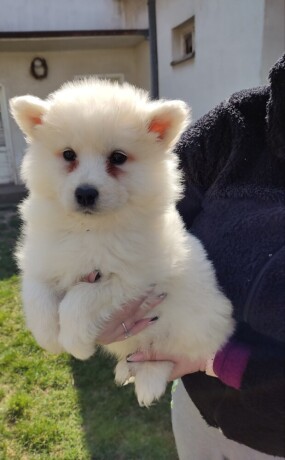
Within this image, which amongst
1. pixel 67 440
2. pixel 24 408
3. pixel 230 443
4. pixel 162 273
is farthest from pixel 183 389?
pixel 24 408

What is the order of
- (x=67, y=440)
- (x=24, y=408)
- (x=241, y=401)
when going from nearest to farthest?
(x=241, y=401) < (x=67, y=440) < (x=24, y=408)

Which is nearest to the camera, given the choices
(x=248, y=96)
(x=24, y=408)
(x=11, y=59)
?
(x=248, y=96)

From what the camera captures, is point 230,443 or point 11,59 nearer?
point 230,443

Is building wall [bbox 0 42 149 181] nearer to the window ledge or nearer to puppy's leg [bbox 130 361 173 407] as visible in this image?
the window ledge

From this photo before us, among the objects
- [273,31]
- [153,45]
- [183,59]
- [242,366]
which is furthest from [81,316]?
[153,45]

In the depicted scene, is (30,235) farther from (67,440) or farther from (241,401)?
(67,440)

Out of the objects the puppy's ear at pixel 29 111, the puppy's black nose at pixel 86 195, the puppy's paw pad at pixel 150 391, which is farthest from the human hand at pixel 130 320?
the puppy's ear at pixel 29 111

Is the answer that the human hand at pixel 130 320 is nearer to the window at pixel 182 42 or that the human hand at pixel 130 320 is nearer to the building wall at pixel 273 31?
the building wall at pixel 273 31
